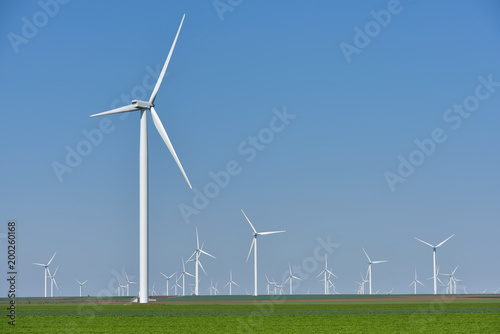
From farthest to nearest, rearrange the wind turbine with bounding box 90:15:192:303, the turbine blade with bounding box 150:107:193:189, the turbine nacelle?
the turbine nacelle, the turbine blade with bounding box 150:107:193:189, the wind turbine with bounding box 90:15:192:303

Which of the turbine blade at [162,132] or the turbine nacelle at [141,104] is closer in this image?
the turbine blade at [162,132]

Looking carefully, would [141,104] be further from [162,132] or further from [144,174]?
[144,174]

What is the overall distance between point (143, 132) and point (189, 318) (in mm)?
24353

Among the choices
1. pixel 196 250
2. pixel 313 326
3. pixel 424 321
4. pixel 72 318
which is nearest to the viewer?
pixel 313 326

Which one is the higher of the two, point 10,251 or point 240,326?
point 10,251

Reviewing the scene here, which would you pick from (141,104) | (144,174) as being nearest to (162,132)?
(141,104)

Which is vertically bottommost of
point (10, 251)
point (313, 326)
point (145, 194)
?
point (313, 326)

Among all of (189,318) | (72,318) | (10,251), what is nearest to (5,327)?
(10,251)

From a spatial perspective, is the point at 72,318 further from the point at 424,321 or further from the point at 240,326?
the point at 424,321

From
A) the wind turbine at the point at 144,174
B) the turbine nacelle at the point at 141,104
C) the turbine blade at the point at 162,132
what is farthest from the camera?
the turbine nacelle at the point at 141,104

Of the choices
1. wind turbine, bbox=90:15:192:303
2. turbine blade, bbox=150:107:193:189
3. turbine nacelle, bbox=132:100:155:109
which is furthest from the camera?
turbine nacelle, bbox=132:100:155:109

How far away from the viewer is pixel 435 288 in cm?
12325

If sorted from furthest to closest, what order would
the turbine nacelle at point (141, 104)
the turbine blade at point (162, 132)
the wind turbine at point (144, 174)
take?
the turbine nacelle at point (141, 104) < the turbine blade at point (162, 132) < the wind turbine at point (144, 174)

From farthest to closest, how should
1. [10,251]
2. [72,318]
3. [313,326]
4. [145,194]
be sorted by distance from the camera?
[145,194] < [72,318] < [313,326] < [10,251]
